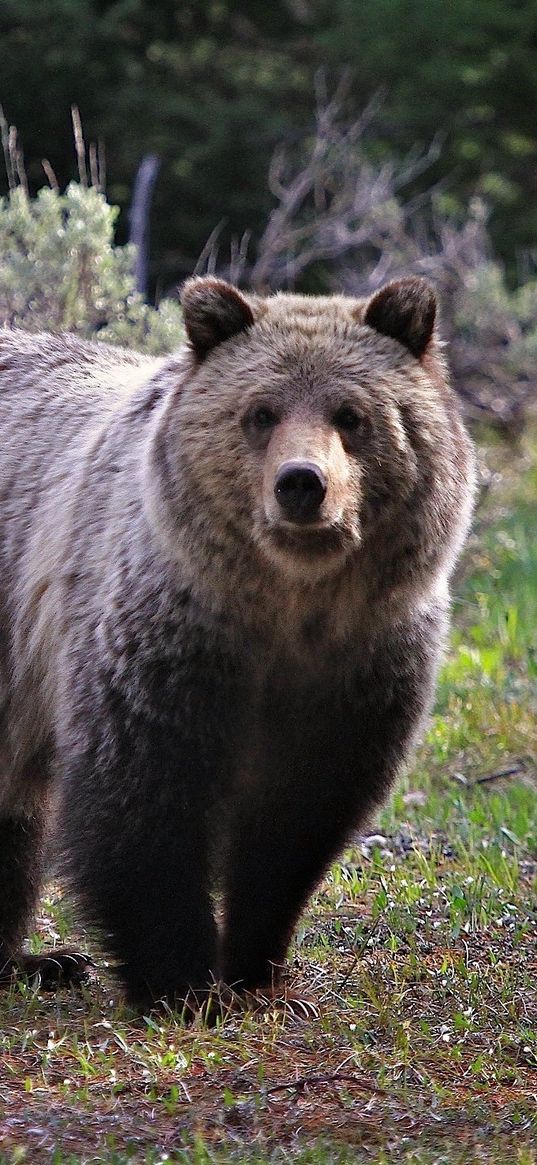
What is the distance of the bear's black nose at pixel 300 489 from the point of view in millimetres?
Result: 3436

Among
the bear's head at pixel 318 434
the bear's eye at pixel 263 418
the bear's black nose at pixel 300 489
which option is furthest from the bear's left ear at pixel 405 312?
the bear's black nose at pixel 300 489

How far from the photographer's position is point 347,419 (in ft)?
12.1

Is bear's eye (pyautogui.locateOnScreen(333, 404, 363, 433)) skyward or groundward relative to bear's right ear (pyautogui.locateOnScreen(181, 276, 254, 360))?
groundward

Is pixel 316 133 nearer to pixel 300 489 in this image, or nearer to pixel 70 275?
pixel 70 275

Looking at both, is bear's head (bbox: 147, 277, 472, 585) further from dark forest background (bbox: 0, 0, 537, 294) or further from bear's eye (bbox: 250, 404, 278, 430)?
dark forest background (bbox: 0, 0, 537, 294)

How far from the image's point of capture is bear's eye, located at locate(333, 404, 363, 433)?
3.69m

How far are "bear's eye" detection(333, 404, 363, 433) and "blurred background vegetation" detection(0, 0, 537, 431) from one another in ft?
19.0

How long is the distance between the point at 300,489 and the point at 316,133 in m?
8.91

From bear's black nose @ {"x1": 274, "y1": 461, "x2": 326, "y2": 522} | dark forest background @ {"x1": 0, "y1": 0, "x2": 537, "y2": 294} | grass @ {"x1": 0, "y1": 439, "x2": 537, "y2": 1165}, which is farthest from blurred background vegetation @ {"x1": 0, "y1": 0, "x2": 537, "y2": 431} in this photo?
bear's black nose @ {"x1": 274, "y1": 461, "x2": 326, "y2": 522}

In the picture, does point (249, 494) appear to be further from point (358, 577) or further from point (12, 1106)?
point (12, 1106)

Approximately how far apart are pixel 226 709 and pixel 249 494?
53cm

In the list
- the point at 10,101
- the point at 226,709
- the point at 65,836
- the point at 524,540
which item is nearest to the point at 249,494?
the point at 226,709

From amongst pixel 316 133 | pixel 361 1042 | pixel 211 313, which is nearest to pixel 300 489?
pixel 211 313

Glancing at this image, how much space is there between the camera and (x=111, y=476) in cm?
417
